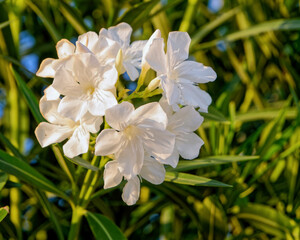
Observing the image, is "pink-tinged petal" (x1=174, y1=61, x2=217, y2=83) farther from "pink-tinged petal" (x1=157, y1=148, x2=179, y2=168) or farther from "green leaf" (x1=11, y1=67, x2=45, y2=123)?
"green leaf" (x1=11, y1=67, x2=45, y2=123)

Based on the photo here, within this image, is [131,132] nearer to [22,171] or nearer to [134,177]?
[134,177]

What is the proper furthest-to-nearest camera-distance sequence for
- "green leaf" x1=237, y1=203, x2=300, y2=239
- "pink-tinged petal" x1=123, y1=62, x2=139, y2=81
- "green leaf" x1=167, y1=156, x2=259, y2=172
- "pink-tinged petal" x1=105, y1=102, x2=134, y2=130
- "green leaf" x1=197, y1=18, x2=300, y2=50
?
"green leaf" x1=197, y1=18, x2=300, y2=50, "green leaf" x1=237, y1=203, x2=300, y2=239, "green leaf" x1=167, y1=156, x2=259, y2=172, "pink-tinged petal" x1=123, y1=62, x2=139, y2=81, "pink-tinged petal" x1=105, y1=102, x2=134, y2=130

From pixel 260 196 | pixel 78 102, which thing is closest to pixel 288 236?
pixel 260 196

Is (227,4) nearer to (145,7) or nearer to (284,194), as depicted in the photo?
(145,7)

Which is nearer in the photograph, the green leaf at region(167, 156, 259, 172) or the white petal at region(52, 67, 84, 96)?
the white petal at region(52, 67, 84, 96)

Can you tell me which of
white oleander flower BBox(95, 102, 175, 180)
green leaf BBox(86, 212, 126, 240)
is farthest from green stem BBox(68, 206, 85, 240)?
white oleander flower BBox(95, 102, 175, 180)

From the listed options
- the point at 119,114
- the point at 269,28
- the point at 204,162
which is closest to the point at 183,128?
the point at 119,114

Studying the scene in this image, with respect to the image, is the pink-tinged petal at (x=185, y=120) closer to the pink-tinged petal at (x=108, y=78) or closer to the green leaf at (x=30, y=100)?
the pink-tinged petal at (x=108, y=78)
